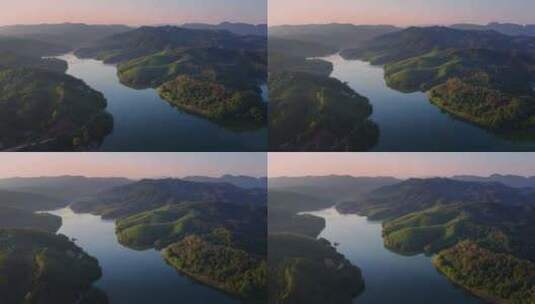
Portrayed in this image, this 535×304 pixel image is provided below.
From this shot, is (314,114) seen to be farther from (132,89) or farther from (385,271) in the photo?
(132,89)

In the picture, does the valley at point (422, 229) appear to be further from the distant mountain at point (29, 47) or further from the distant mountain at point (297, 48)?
the distant mountain at point (29, 47)

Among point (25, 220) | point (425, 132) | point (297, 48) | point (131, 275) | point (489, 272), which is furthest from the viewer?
point (297, 48)

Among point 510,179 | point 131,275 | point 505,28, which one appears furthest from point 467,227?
point 131,275

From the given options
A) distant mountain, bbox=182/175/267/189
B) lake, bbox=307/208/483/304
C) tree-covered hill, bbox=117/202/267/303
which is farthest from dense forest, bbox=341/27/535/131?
tree-covered hill, bbox=117/202/267/303

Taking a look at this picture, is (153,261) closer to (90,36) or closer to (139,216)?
(139,216)

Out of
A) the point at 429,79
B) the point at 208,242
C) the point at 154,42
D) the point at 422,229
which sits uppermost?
the point at 154,42

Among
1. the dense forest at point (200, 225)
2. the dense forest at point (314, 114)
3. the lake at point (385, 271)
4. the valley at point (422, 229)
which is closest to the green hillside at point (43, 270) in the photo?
the dense forest at point (200, 225)

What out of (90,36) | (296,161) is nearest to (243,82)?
(296,161)
